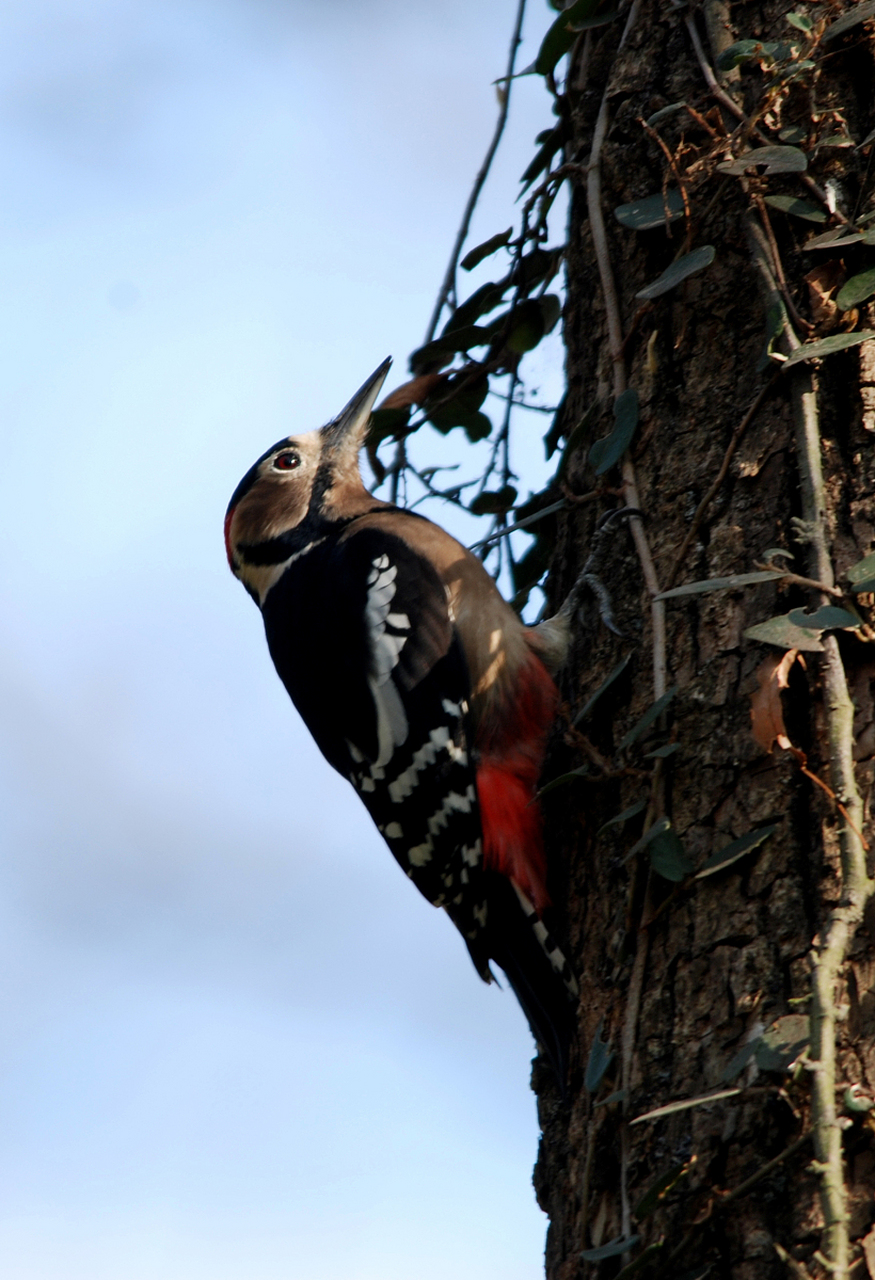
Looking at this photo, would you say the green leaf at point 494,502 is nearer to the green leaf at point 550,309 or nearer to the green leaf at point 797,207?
the green leaf at point 550,309

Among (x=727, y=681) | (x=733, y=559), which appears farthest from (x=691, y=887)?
(x=733, y=559)

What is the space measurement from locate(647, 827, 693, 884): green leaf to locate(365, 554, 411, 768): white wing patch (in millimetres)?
1243

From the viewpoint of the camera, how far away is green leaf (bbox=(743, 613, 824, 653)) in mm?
1933

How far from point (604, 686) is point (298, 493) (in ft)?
6.71

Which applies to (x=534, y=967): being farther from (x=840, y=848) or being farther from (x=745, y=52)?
(x=745, y=52)

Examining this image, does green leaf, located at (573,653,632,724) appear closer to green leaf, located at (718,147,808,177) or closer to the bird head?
green leaf, located at (718,147,808,177)

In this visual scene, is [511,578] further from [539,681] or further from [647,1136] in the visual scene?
[647,1136]

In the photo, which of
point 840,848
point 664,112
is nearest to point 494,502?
point 664,112

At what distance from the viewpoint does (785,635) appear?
6.37ft

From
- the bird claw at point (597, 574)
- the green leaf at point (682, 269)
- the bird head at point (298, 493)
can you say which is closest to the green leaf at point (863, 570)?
the bird claw at point (597, 574)

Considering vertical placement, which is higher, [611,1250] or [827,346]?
[827,346]

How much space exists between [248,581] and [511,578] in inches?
50.0

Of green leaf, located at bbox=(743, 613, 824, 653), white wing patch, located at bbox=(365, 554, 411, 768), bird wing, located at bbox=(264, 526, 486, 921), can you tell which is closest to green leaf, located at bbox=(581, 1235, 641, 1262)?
green leaf, located at bbox=(743, 613, 824, 653)

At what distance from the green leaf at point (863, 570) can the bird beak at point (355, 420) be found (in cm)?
243
